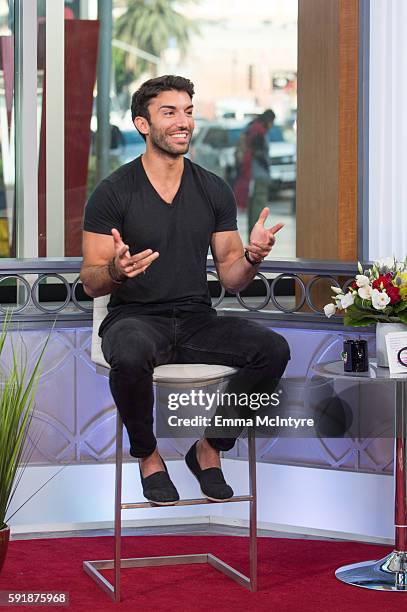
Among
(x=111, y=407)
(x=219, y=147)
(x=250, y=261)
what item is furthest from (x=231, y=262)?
(x=219, y=147)

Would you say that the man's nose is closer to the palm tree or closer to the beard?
the beard

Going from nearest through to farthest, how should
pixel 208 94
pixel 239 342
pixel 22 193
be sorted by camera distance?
pixel 239 342 < pixel 22 193 < pixel 208 94

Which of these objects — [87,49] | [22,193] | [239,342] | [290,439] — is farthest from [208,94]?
[239,342]

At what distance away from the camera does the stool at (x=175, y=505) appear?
3480mm

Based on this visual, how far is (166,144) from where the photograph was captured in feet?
12.1

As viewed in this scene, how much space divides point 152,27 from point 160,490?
6.34m

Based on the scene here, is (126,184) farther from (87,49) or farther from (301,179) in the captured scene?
(87,49)

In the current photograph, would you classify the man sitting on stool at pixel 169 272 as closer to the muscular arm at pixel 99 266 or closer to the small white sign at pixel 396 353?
the muscular arm at pixel 99 266

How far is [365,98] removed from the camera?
425 cm

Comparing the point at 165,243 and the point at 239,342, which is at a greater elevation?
the point at 165,243

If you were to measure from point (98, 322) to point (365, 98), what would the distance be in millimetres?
1294

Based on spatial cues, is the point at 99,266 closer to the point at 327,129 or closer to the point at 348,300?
the point at 348,300

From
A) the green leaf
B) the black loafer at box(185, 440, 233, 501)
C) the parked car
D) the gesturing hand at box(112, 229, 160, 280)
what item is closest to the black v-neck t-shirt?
the gesturing hand at box(112, 229, 160, 280)

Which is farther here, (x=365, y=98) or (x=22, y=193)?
(x=22, y=193)
